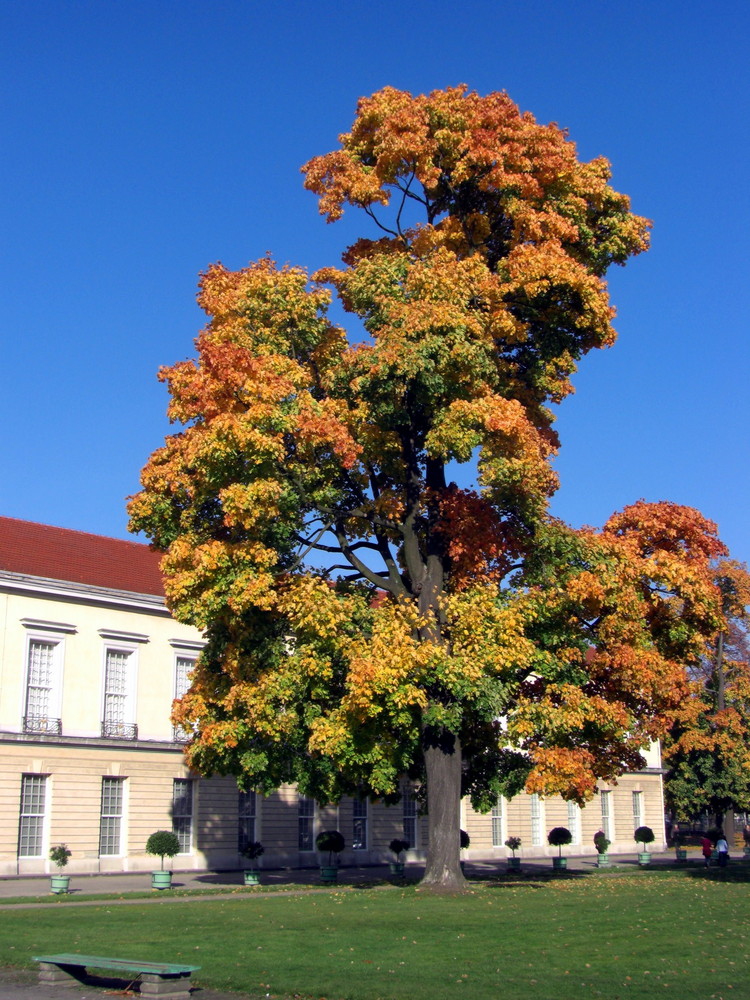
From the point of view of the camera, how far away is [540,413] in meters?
24.7

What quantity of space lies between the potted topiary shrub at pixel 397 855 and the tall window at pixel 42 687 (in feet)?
38.8

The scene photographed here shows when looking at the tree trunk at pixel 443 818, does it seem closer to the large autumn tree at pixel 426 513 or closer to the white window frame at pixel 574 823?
the large autumn tree at pixel 426 513

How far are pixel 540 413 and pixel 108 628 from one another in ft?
60.4

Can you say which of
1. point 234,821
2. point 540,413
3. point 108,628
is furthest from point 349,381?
point 234,821

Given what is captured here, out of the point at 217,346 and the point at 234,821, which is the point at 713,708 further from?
the point at 217,346

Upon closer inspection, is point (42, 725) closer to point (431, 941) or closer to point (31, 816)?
point (31, 816)

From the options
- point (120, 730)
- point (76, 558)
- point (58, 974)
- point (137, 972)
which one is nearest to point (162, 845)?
point (120, 730)

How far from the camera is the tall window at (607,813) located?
185ft

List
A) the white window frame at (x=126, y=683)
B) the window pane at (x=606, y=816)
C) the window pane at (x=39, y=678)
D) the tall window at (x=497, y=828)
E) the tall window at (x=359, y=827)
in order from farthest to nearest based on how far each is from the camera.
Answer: the window pane at (x=606, y=816) → the tall window at (x=497, y=828) → the tall window at (x=359, y=827) → the white window frame at (x=126, y=683) → the window pane at (x=39, y=678)

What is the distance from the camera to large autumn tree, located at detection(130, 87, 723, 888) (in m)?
20.3

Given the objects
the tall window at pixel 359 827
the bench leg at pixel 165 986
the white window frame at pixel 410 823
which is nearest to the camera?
the bench leg at pixel 165 986

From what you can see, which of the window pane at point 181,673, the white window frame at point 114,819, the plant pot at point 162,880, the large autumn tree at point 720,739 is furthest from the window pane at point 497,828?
the plant pot at point 162,880

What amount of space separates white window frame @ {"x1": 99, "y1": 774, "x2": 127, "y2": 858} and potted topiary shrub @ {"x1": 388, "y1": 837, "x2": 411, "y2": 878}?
9055mm

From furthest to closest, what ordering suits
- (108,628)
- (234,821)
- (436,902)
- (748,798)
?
(748,798) < (234,821) < (108,628) < (436,902)
